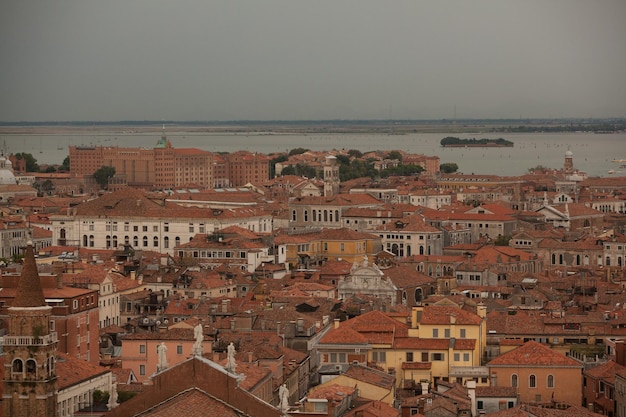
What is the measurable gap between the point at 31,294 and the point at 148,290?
62.1ft

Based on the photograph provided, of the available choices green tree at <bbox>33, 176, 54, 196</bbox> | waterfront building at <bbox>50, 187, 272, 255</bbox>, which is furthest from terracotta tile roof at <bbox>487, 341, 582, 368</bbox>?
green tree at <bbox>33, 176, 54, 196</bbox>

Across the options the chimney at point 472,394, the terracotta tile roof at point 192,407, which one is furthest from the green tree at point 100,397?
the terracotta tile roof at point 192,407

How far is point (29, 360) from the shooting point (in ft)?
57.0

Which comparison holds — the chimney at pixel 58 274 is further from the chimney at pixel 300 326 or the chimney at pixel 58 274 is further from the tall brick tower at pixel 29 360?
the tall brick tower at pixel 29 360

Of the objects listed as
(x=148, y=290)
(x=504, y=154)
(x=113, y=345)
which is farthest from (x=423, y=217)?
(x=504, y=154)

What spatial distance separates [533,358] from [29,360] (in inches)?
358

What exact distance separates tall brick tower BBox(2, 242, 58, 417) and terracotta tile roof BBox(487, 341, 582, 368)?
337 inches

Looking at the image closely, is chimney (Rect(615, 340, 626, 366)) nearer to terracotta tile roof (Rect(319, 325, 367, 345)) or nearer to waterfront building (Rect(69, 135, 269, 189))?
terracotta tile roof (Rect(319, 325, 367, 345))

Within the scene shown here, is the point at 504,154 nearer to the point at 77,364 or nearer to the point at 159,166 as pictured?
the point at 159,166

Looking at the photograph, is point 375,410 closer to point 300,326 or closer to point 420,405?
point 420,405

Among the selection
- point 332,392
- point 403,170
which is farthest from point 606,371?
point 403,170

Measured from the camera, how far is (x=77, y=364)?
851 inches

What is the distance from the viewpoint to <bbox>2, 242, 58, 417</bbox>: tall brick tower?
17.3 metres

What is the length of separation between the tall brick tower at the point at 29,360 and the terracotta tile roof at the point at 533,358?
8.56 metres
